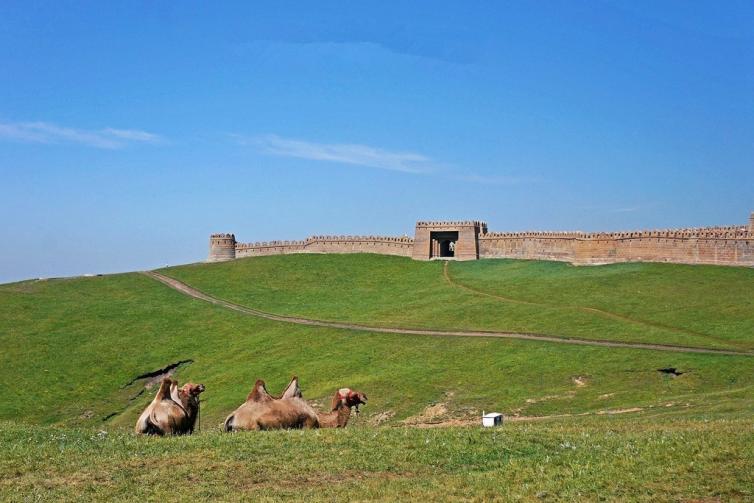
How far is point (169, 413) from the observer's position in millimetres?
24344

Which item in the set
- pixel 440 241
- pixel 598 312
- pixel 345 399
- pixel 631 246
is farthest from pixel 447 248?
pixel 345 399

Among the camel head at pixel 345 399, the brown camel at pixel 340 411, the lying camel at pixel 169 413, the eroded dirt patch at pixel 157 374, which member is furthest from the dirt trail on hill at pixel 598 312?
the lying camel at pixel 169 413

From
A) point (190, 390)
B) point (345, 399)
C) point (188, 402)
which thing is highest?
point (190, 390)

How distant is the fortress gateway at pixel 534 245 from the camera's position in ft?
258

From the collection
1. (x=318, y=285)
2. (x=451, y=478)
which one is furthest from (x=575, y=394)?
(x=318, y=285)

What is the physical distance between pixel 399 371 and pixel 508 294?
2444 centimetres

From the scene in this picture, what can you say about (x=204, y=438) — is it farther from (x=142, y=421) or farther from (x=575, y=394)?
(x=575, y=394)

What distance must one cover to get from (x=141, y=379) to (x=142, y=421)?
3820cm

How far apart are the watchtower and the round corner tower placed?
24.4 meters

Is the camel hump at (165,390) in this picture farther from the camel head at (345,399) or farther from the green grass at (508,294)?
→ the green grass at (508,294)

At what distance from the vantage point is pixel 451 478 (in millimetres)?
18375

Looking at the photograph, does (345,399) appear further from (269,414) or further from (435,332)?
(435,332)

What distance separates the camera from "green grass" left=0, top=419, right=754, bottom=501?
679 inches

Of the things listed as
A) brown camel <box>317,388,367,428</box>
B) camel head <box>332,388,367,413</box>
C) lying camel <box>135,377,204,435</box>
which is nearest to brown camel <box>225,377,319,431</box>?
brown camel <box>317,388,367,428</box>
